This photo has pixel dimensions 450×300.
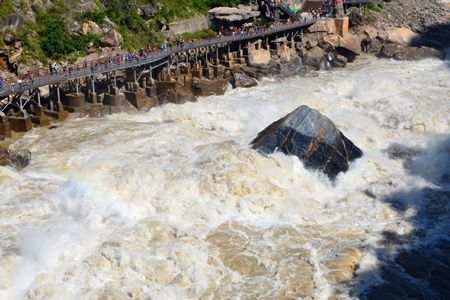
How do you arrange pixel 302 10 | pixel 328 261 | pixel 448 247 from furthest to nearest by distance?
1. pixel 302 10
2. pixel 448 247
3. pixel 328 261

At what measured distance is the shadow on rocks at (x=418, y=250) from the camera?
841 inches

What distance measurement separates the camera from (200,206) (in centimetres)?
2667

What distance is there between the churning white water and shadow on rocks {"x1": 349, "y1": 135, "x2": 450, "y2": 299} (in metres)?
0.26

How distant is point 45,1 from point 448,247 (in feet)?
135

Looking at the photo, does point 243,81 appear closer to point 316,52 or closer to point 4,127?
point 316,52

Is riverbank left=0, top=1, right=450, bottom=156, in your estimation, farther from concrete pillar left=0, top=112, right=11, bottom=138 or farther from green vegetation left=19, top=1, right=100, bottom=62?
green vegetation left=19, top=1, right=100, bottom=62

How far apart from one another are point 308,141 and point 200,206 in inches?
294

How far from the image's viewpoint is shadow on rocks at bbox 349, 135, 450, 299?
21.4 meters

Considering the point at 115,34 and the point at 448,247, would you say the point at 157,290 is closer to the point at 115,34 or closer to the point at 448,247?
the point at 448,247

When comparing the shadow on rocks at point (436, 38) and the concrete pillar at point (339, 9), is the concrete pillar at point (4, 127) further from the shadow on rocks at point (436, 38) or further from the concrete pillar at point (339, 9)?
the shadow on rocks at point (436, 38)

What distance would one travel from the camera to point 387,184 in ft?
100

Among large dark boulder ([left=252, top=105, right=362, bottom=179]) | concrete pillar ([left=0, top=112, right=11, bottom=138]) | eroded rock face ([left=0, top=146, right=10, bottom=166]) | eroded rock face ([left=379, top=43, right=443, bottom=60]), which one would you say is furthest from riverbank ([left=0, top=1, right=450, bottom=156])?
large dark boulder ([left=252, top=105, right=362, bottom=179])

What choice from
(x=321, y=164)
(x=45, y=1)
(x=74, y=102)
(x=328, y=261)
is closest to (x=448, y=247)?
(x=328, y=261)

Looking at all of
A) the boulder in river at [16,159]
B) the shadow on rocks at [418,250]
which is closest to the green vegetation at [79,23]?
the boulder in river at [16,159]
